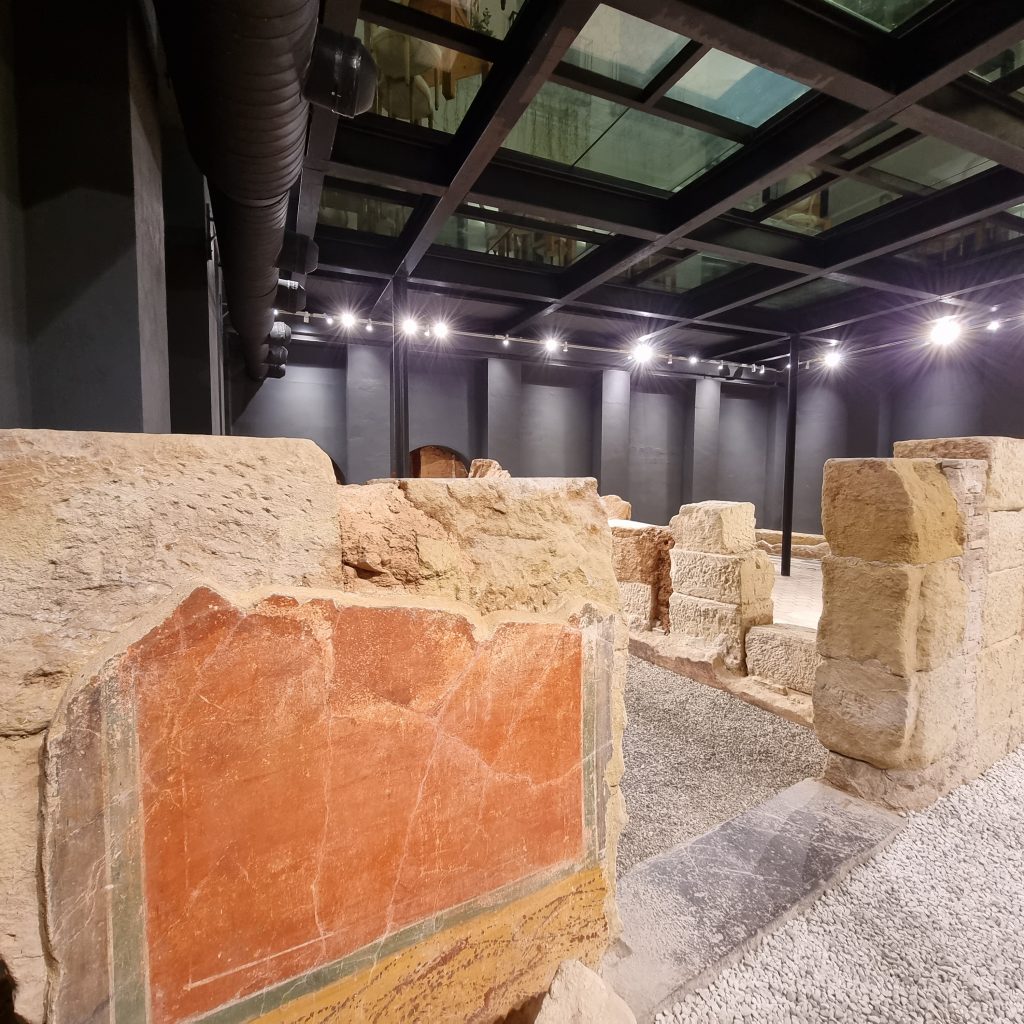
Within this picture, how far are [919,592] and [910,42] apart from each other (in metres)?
2.81

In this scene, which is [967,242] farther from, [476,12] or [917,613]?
[476,12]

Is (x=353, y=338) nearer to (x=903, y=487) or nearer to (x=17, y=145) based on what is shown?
(x=17, y=145)

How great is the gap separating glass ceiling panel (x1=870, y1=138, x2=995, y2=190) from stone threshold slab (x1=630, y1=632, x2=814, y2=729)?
4.12m

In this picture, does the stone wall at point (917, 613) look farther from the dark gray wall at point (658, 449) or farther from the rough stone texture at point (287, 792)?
the dark gray wall at point (658, 449)

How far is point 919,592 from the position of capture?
8.16ft

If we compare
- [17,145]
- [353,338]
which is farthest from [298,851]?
[353,338]

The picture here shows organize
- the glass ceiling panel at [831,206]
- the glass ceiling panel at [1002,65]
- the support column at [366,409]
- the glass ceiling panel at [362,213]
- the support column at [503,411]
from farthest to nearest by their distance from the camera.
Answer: the support column at [503,411] < the support column at [366,409] < the glass ceiling panel at [362,213] < the glass ceiling panel at [831,206] < the glass ceiling panel at [1002,65]

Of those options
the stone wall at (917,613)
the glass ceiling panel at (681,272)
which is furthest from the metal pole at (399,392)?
the stone wall at (917,613)

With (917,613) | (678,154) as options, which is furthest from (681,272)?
(917,613)

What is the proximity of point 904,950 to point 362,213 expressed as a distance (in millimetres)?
6211

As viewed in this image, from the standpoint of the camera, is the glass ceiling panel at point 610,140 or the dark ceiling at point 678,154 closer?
the dark ceiling at point 678,154

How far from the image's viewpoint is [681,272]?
6.59 m

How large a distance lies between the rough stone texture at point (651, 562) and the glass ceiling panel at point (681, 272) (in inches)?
124

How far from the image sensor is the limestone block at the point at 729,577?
4.41m
